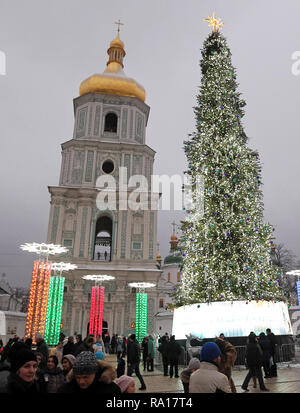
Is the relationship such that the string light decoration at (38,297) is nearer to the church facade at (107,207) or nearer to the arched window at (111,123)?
the church facade at (107,207)

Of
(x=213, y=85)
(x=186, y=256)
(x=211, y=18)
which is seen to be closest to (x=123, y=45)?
(x=211, y=18)

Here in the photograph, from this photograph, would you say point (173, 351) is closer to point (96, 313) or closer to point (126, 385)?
point (126, 385)

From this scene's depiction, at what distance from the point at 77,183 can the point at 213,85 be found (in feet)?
55.8

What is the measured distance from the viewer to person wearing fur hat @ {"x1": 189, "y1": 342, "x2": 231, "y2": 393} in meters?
2.73

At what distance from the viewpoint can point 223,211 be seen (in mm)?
11727

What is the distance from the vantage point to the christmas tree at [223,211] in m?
11.3

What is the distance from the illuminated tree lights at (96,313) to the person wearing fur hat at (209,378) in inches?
746

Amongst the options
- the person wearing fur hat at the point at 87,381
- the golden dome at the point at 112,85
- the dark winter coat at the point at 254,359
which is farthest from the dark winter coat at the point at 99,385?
the golden dome at the point at 112,85

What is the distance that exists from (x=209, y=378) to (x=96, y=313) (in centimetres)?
1938

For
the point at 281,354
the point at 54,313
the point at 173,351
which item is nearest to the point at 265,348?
the point at 173,351

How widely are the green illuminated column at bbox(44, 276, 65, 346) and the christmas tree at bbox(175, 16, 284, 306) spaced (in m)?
6.90

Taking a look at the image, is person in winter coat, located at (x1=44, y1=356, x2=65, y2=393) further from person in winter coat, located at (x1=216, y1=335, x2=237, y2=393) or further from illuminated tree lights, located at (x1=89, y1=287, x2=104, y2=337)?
illuminated tree lights, located at (x1=89, y1=287, x2=104, y2=337)

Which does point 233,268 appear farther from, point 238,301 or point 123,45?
point 123,45
